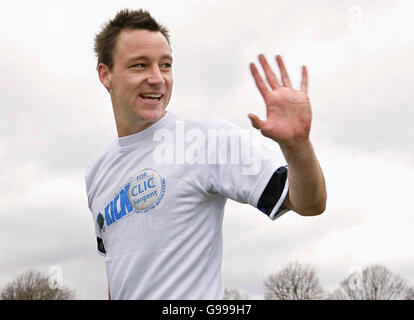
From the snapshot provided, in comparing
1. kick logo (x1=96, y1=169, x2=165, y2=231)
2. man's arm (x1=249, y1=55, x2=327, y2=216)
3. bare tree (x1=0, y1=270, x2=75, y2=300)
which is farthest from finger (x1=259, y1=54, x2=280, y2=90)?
bare tree (x1=0, y1=270, x2=75, y2=300)

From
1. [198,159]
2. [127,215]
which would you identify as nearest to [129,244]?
[127,215]

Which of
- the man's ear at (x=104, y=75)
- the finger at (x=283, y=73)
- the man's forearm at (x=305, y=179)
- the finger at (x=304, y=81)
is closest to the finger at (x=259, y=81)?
the finger at (x=283, y=73)

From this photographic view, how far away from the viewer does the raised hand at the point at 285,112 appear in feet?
12.8

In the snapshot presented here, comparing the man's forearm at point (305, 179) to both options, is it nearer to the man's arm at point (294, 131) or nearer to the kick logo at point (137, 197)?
the man's arm at point (294, 131)

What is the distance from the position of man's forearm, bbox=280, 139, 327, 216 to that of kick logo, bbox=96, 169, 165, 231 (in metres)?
1.27

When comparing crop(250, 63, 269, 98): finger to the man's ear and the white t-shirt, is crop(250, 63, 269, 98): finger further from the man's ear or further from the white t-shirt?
the man's ear

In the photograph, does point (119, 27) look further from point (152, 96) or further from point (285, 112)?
point (285, 112)

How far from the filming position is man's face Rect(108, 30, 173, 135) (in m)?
5.21

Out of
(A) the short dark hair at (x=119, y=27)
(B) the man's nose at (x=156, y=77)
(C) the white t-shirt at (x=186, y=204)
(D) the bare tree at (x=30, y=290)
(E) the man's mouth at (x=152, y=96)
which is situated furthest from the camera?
(D) the bare tree at (x=30, y=290)

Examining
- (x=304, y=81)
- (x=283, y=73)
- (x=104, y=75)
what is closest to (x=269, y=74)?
(x=283, y=73)

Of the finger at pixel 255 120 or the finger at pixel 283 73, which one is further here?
the finger at pixel 283 73

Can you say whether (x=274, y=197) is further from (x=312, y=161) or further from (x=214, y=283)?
(x=214, y=283)

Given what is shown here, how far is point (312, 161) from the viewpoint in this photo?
3.98m
